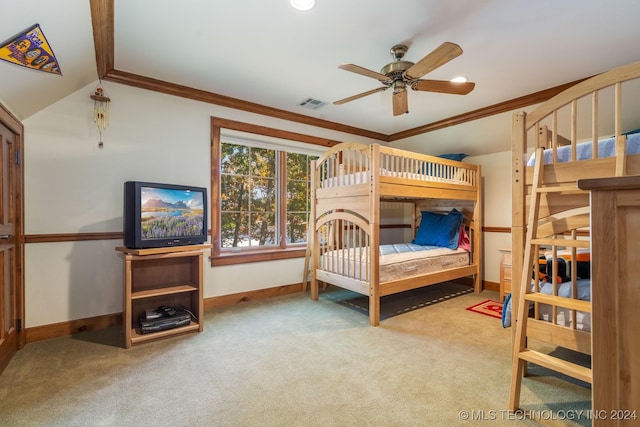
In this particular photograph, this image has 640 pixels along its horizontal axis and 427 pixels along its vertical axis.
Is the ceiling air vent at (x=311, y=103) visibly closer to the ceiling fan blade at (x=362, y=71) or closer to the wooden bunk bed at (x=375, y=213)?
the wooden bunk bed at (x=375, y=213)

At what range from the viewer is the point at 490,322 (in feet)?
9.30

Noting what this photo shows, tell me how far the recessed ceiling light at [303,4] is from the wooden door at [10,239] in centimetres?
201

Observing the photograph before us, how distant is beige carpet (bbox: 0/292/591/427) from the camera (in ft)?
5.02

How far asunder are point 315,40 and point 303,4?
0.42 metres

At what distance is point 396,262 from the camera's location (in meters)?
3.01

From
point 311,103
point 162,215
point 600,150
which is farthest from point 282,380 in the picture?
point 311,103

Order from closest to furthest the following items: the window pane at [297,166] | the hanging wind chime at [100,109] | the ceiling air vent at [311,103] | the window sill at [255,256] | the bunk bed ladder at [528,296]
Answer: the bunk bed ladder at [528,296]
the hanging wind chime at [100,109]
the window sill at [255,256]
the ceiling air vent at [311,103]
the window pane at [297,166]

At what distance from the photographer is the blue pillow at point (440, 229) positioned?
3.89 m

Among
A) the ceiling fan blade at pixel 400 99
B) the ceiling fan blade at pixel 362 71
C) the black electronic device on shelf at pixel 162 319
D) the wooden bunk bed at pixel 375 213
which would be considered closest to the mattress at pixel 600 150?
the ceiling fan blade at pixel 400 99

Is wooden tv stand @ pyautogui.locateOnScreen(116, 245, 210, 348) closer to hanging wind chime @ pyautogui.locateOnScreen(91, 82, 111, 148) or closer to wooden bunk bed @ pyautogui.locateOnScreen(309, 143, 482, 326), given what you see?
hanging wind chime @ pyautogui.locateOnScreen(91, 82, 111, 148)

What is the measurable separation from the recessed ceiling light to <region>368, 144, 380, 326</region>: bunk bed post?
1.29 meters

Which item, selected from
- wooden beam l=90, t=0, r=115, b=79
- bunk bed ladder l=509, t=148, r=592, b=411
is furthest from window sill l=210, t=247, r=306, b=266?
bunk bed ladder l=509, t=148, r=592, b=411

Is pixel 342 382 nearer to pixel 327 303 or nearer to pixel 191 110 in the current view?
pixel 327 303

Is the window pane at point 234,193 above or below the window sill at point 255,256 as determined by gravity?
above
